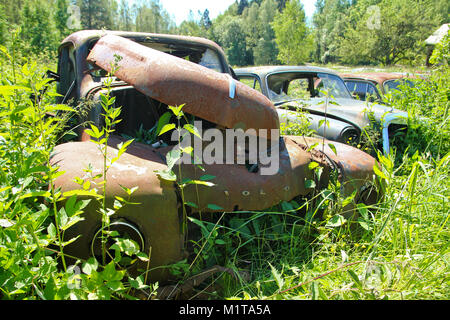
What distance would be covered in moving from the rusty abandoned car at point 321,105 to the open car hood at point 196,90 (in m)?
1.07

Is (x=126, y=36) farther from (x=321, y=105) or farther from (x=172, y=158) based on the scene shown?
(x=321, y=105)

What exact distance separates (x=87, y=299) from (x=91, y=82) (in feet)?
6.07

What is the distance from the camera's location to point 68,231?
148 centimetres

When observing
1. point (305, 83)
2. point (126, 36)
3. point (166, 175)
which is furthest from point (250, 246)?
point (305, 83)

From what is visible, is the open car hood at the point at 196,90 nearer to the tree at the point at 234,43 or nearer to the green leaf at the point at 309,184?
the green leaf at the point at 309,184

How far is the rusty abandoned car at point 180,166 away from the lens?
5.11 ft

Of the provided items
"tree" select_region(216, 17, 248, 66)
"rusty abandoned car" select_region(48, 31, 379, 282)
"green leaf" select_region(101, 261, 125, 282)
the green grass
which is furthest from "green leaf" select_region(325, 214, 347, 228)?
"tree" select_region(216, 17, 248, 66)

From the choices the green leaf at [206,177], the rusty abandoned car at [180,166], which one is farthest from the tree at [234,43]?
the green leaf at [206,177]

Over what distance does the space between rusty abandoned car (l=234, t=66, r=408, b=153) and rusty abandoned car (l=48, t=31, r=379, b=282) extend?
0.79 m

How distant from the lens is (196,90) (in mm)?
1809

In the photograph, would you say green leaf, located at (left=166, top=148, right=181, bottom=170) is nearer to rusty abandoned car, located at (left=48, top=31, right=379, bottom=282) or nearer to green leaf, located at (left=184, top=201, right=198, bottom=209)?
rusty abandoned car, located at (left=48, top=31, right=379, bottom=282)

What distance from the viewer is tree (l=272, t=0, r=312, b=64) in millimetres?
27188

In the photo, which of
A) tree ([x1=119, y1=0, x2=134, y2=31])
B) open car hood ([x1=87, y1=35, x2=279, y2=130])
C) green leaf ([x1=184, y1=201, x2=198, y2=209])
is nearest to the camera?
green leaf ([x1=184, y1=201, x2=198, y2=209])

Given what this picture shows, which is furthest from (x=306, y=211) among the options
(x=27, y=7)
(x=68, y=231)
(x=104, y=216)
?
(x=27, y=7)
